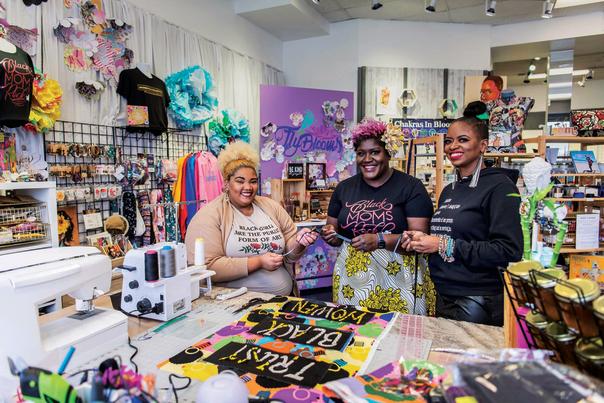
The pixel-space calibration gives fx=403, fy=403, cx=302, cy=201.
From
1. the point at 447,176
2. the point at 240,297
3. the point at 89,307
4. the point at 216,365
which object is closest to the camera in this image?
the point at 216,365

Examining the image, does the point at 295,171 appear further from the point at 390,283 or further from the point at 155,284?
the point at 155,284

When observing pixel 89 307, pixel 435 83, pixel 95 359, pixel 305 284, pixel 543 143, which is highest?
pixel 435 83

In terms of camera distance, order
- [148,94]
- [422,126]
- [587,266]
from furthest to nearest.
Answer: [422,126]
[587,266]
[148,94]

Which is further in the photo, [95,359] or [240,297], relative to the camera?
[240,297]

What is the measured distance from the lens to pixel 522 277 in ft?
3.17

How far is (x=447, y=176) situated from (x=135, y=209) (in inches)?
138

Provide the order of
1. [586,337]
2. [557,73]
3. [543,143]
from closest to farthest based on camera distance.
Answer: [586,337] < [543,143] < [557,73]

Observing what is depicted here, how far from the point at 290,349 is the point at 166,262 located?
667 mm

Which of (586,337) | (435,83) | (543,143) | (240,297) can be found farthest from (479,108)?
(586,337)

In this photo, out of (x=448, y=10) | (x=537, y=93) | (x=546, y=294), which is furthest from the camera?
(x=537, y=93)

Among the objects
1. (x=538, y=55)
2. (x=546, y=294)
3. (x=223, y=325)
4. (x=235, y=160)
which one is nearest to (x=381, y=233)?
(x=235, y=160)

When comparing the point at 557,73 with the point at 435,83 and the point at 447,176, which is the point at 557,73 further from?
the point at 447,176

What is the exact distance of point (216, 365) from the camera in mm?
1268

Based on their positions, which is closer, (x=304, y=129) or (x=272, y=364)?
(x=272, y=364)
